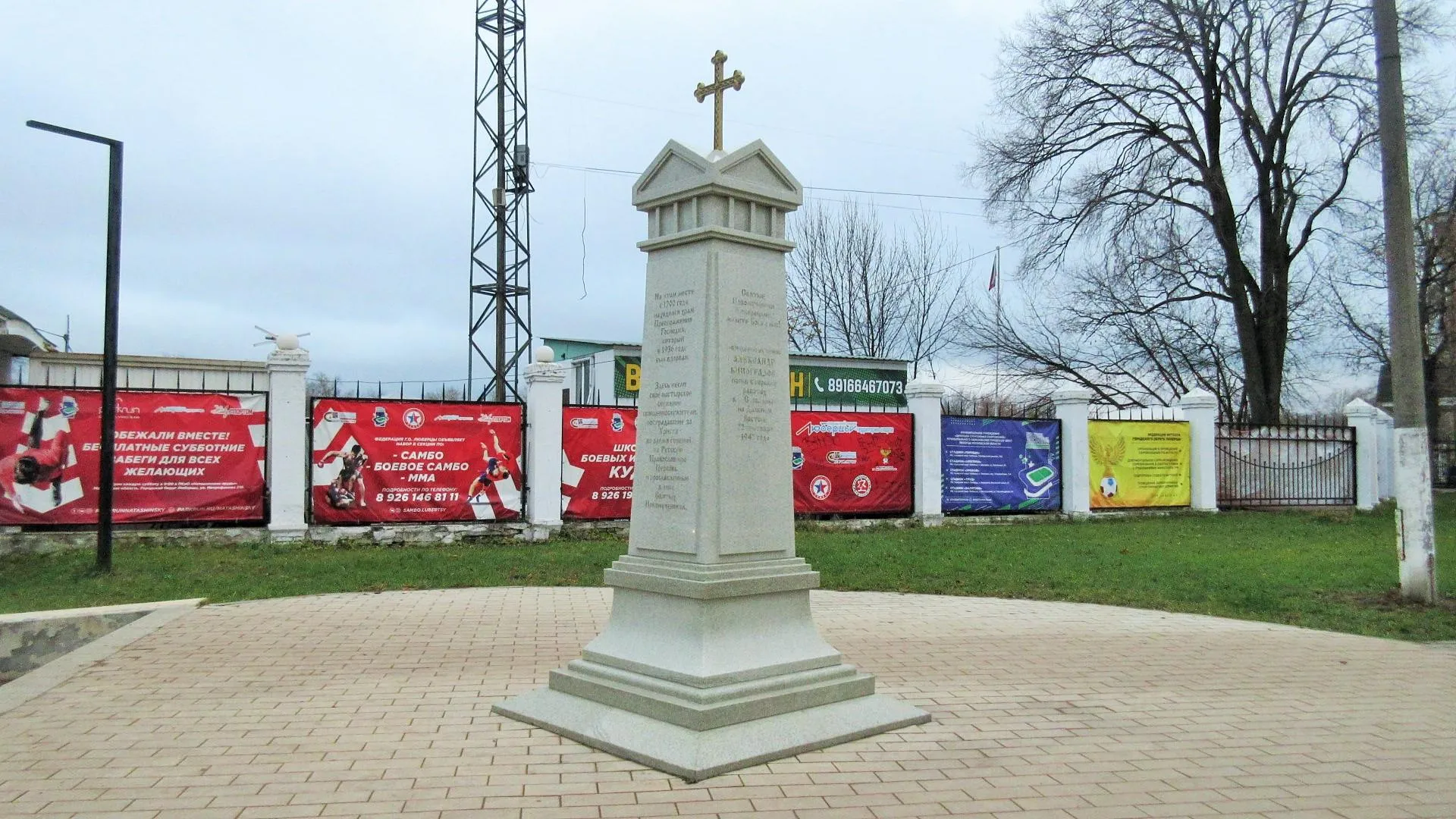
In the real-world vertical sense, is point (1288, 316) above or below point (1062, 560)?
above

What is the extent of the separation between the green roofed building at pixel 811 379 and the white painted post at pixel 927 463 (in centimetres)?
694

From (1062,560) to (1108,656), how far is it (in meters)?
6.14

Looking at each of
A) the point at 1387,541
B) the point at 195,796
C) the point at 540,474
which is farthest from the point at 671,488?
the point at 1387,541

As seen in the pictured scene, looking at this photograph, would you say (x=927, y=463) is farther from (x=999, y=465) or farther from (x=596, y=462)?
(x=596, y=462)

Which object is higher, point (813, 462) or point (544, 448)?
point (544, 448)

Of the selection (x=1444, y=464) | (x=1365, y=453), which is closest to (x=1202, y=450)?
(x=1365, y=453)

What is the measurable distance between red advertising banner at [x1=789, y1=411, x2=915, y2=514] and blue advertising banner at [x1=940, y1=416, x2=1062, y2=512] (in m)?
0.78

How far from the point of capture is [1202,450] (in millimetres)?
21422

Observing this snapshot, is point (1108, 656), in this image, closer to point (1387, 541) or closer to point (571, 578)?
point (571, 578)

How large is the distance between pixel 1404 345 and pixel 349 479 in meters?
12.9

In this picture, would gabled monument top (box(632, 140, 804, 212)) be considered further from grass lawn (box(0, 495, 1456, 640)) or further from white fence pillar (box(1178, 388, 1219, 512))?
white fence pillar (box(1178, 388, 1219, 512))

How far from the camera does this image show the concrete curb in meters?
6.46

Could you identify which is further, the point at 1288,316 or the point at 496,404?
the point at 1288,316

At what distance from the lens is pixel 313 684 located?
22.2ft
